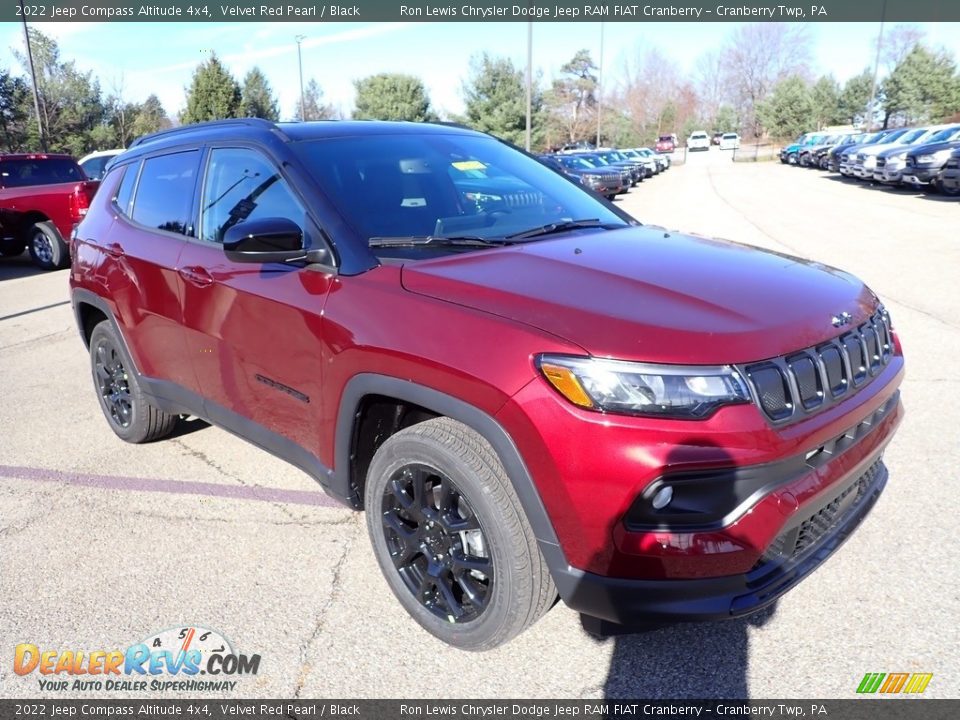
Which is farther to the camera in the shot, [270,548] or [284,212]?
[270,548]

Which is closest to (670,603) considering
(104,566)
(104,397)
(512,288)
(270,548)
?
(512,288)

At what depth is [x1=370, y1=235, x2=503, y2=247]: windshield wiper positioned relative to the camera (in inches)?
113

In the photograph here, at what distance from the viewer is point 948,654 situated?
2492mm

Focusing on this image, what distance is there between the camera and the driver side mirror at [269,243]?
277 centimetres

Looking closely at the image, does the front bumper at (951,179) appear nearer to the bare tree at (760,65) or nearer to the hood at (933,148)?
the hood at (933,148)

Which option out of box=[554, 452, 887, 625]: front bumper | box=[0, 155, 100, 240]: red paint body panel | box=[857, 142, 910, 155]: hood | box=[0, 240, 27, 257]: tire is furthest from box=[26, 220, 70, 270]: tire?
box=[857, 142, 910, 155]: hood

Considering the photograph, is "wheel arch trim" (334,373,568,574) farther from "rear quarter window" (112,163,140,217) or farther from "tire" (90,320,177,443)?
"rear quarter window" (112,163,140,217)

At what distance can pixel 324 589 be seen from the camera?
10.0 feet

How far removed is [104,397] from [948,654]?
4.77 meters

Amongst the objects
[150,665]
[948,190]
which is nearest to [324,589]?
[150,665]

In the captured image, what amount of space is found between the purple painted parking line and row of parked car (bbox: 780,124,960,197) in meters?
20.2

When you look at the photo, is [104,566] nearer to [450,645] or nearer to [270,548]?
[270,548]

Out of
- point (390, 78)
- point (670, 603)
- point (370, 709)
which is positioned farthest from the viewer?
point (390, 78)

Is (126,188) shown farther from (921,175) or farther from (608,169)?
(921,175)
